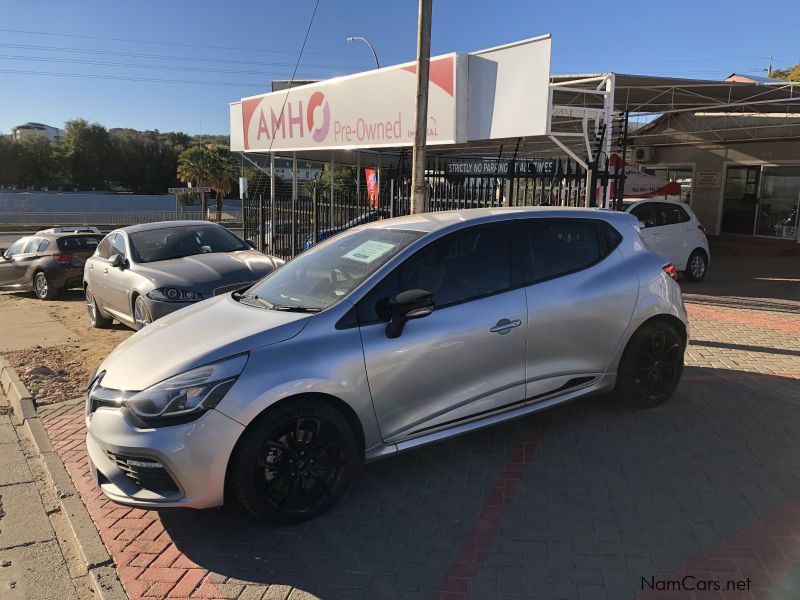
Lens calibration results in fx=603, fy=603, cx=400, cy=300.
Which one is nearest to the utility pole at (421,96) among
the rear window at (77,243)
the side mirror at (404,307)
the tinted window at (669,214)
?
the side mirror at (404,307)

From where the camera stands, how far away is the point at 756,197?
61.3ft

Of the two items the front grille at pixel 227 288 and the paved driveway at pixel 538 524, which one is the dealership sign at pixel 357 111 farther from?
the paved driveway at pixel 538 524

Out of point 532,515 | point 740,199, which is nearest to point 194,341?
point 532,515

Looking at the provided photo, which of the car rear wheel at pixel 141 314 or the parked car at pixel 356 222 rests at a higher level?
the parked car at pixel 356 222

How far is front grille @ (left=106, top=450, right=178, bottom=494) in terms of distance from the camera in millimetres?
3109

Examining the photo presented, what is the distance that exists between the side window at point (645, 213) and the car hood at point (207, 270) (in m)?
6.83

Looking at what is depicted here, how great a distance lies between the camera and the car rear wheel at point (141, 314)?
285 inches

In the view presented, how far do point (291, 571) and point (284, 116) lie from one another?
513 inches

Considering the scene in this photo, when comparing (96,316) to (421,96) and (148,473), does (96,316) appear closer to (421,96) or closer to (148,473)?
(421,96)

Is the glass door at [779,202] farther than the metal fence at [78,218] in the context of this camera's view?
No

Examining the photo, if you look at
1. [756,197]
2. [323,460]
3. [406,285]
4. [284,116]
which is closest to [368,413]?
[323,460]

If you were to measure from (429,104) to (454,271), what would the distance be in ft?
22.3

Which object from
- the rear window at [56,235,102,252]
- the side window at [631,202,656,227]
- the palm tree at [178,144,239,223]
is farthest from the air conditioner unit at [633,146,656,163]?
the palm tree at [178,144,239,223]

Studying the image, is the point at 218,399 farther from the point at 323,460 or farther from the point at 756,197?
the point at 756,197
